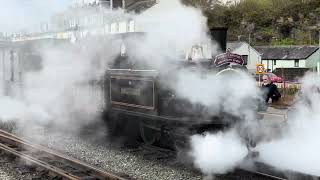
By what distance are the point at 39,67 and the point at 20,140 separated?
286 cm

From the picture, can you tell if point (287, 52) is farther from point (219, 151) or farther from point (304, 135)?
point (219, 151)

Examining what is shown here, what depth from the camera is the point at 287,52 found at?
45.6 metres

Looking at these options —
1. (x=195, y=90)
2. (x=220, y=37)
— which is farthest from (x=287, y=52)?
(x=195, y=90)

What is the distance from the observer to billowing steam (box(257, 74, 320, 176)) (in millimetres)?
8391

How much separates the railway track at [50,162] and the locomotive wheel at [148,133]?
5.71 ft

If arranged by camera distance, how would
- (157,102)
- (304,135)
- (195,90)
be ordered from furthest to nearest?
(157,102) < (304,135) < (195,90)

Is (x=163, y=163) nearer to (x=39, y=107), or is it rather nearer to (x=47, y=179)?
(x=47, y=179)

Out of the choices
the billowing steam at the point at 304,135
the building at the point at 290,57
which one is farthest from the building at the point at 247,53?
the billowing steam at the point at 304,135

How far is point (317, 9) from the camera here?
52469mm

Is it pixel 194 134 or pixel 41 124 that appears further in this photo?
pixel 41 124

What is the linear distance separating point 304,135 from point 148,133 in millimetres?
3337

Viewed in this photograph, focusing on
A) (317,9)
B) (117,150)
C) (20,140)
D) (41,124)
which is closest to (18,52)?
(41,124)

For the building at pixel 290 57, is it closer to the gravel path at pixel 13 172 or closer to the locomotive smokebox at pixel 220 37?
the locomotive smokebox at pixel 220 37

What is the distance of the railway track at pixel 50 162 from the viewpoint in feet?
26.2
